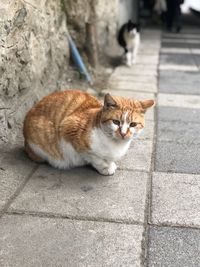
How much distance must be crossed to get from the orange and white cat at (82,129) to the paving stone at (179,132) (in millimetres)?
1213

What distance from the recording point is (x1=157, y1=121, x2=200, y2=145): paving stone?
4910mm

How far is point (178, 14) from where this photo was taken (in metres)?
14.0

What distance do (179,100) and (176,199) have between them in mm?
3139

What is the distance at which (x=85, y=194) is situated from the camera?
11.7 feet

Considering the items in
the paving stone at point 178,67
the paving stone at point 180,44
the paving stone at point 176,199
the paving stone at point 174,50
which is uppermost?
the paving stone at point 176,199

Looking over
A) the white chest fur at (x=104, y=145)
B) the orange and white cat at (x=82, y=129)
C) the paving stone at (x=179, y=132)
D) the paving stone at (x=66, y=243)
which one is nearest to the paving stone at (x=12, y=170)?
the orange and white cat at (x=82, y=129)

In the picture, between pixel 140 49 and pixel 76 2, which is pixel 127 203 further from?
pixel 140 49

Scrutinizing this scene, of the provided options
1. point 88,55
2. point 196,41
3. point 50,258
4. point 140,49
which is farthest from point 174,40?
point 50,258

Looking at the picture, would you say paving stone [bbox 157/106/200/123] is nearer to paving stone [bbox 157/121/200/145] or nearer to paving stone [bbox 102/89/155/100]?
paving stone [bbox 157/121/200/145]

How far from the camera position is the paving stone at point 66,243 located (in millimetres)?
2697

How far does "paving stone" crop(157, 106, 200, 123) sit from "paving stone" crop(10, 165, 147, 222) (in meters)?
1.81

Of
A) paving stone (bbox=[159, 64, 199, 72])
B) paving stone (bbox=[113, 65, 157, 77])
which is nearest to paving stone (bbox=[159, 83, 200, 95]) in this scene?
paving stone (bbox=[113, 65, 157, 77])

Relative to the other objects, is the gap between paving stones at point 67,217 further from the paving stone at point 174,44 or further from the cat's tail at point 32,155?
the paving stone at point 174,44

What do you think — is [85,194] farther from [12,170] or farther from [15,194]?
[12,170]
